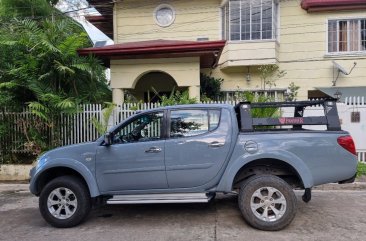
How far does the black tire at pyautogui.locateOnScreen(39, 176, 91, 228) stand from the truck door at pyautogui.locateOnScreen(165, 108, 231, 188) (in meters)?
1.36

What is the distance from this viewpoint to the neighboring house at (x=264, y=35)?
14.4m

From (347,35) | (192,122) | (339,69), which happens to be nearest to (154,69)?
(192,122)

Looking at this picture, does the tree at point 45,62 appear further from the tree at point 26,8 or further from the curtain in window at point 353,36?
the curtain in window at point 353,36

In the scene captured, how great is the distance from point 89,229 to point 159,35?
11.1 metres

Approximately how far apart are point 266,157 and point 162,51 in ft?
24.1

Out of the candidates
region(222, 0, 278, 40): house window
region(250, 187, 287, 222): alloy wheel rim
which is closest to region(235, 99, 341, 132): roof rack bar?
region(250, 187, 287, 222): alloy wheel rim

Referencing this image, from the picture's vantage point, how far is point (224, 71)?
598 inches

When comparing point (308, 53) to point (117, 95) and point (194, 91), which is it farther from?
point (117, 95)

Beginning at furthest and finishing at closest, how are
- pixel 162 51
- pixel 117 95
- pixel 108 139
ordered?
pixel 117 95, pixel 162 51, pixel 108 139

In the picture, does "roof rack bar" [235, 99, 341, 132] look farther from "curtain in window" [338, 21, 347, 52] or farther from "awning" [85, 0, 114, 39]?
"awning" [85, 0, 114, 39]

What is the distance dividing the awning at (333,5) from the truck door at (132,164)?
11030 millimetres

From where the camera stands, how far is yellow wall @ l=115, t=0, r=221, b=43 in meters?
15.2

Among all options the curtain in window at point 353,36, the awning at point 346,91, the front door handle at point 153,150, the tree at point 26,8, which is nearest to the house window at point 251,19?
the awning at point 346,91

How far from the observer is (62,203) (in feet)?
18.8
